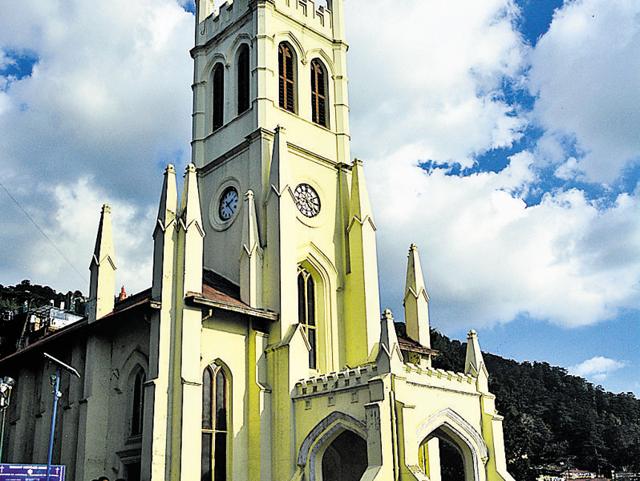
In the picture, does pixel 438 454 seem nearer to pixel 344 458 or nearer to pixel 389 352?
pixel 344 458

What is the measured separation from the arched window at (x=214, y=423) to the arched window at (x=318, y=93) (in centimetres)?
1397

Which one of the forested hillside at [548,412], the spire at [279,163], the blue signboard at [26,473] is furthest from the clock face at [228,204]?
→ the forested hillside at [548,412]

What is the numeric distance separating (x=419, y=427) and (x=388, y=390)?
190cm

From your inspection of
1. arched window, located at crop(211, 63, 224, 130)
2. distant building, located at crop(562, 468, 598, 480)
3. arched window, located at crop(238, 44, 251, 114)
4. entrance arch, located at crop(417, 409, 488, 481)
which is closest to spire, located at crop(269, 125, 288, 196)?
arched window, located at crop(238, 44, 251, 114)

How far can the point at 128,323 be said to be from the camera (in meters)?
29.8

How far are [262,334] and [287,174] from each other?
6688mm

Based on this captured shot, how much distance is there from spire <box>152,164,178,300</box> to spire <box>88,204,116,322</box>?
10.5ft

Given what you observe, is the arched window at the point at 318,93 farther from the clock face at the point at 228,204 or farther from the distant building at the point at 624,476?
the distant building at the point at 624,476

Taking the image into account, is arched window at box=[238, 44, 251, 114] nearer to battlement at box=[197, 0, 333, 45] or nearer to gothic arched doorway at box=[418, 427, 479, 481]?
battlement at box=[197, 0, 333, 45]

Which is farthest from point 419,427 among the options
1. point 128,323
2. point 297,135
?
point 297,135

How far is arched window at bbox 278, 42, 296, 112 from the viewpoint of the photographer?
1407 inches

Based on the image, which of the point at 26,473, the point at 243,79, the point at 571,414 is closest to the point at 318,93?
the point at 243,79

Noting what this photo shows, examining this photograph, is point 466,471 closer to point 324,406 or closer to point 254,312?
point 324,406

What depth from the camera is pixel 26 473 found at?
21.7 meters
